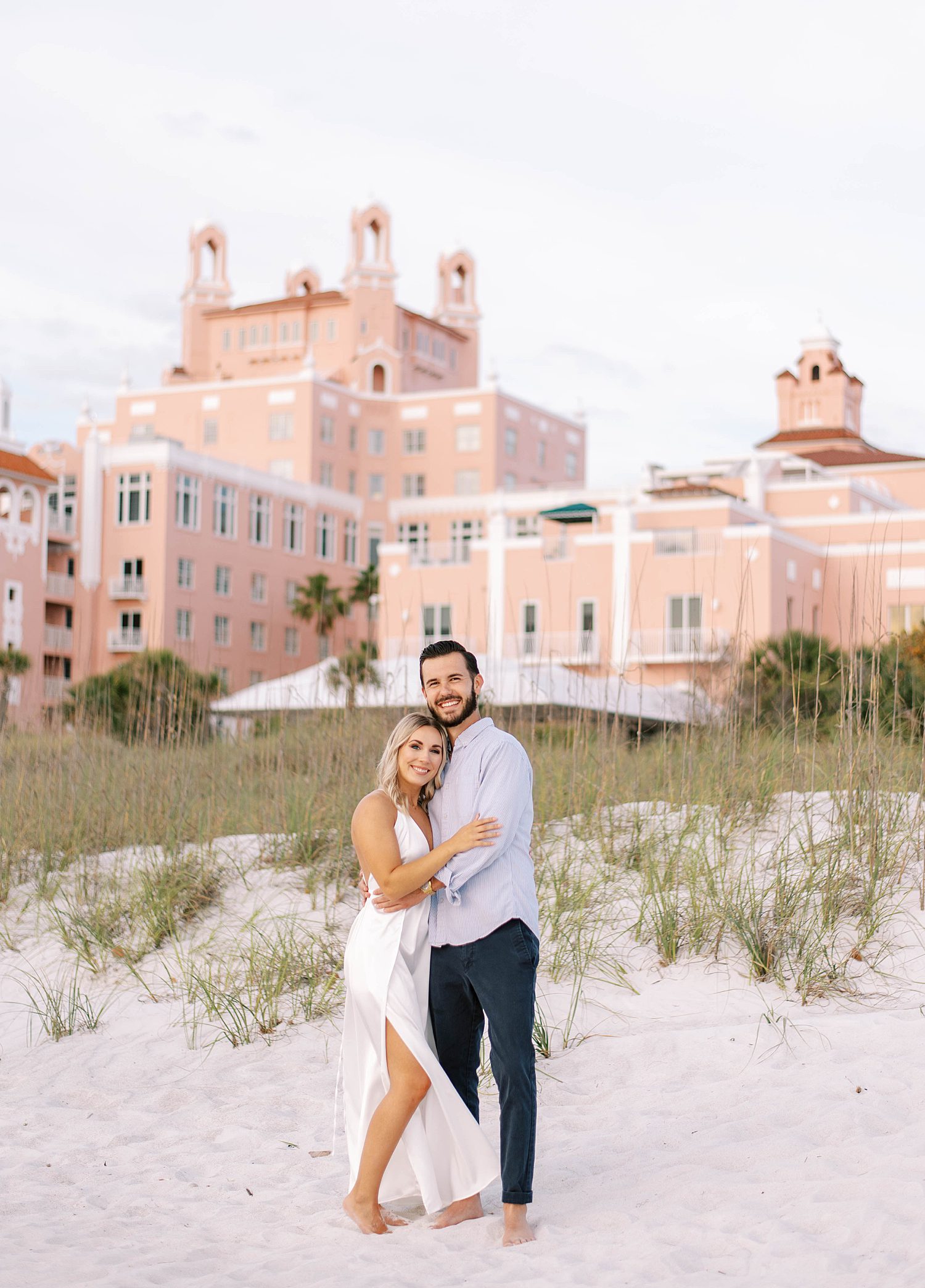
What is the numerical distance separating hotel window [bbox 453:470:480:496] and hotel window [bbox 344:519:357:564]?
5.75 metres

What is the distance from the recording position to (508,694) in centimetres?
1956

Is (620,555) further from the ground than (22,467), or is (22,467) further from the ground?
(22,467)

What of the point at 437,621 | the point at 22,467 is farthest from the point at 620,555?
the point at 22,467

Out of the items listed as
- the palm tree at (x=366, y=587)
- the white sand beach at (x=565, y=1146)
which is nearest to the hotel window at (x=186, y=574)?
the palm tree at (x=366, y=587)

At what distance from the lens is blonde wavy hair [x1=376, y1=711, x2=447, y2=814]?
466cm

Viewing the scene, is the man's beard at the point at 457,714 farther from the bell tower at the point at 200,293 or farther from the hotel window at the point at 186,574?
the bell tower at the point at 200,293

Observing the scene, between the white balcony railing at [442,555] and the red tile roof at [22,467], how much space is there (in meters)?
12.5

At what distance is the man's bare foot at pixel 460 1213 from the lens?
15.5 feet

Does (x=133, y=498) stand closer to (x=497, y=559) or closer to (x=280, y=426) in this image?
(x=280, y=426)

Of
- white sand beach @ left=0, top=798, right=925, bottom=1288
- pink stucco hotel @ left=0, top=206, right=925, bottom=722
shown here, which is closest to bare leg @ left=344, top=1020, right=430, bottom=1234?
white sand beach @ left=0, top=798, right=925, bottom=1288

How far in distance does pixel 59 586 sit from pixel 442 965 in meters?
48.3

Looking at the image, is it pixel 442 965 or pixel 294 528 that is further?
pixel 294 528

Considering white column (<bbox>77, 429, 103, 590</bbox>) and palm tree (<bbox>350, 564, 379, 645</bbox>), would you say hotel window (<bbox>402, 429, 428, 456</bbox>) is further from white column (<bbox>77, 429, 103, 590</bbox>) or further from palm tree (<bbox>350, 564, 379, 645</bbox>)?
white column (<bbox>77, 429, 103, 590</bbox>)

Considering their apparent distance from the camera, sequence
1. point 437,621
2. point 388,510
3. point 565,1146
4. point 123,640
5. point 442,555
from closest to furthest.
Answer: point 565,1146 < point 437,621 < point 442,555 < point 123,640 < point 388,510
